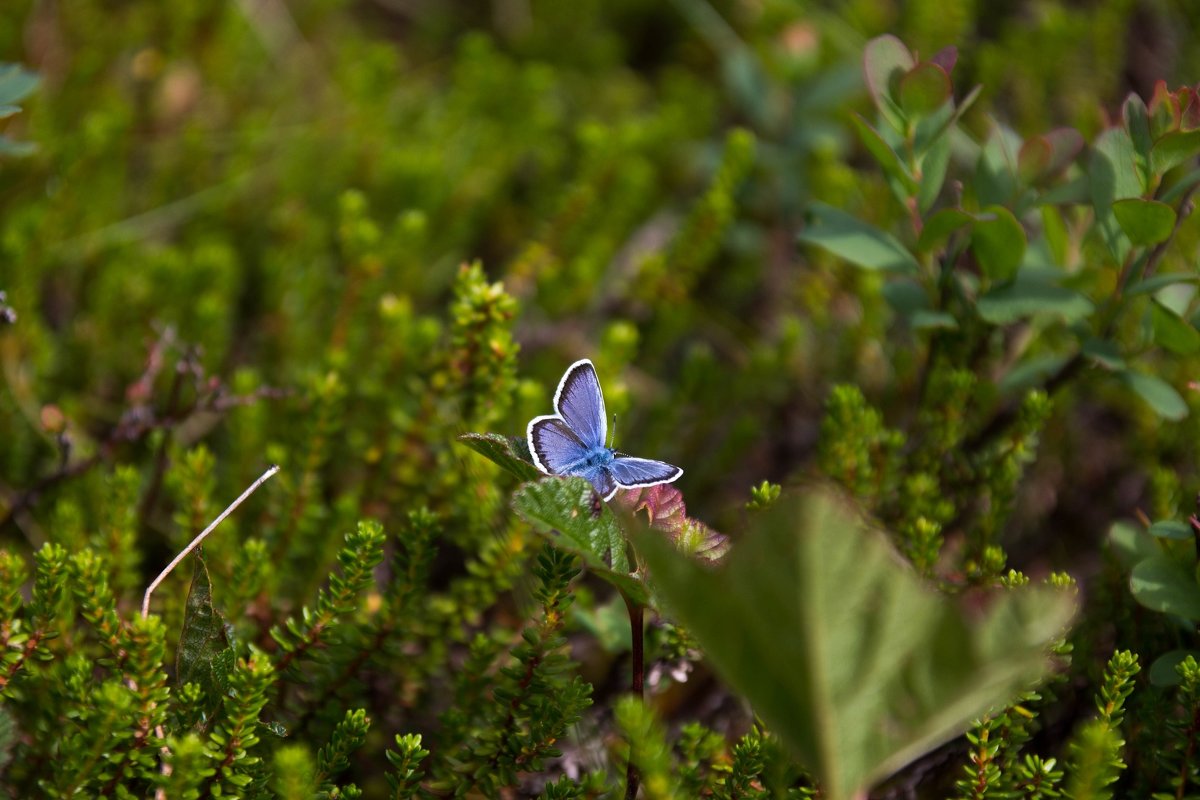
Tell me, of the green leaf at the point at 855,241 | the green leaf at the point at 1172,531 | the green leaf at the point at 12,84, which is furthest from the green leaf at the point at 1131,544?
the green leaf at the point at 12,84

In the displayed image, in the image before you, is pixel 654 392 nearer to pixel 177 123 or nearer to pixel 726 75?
pixel 726 75

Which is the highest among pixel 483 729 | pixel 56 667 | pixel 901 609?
pixel 901 609

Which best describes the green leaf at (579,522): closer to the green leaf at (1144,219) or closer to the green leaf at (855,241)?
the green leaf at (855,241)

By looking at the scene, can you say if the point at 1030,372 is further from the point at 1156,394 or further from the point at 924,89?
the point at 924,89

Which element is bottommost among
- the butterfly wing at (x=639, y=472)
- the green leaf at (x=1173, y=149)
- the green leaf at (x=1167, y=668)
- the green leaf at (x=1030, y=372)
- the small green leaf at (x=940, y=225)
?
the green leaf at (x=1167, y=668)

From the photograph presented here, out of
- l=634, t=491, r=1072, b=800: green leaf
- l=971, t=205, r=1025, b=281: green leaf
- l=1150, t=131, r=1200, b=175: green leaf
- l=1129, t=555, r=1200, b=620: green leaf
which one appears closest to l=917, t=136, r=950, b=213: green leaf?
l=971, t=205, r=1025, b=281: green leaf

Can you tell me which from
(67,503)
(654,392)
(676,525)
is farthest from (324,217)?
(676,525)
